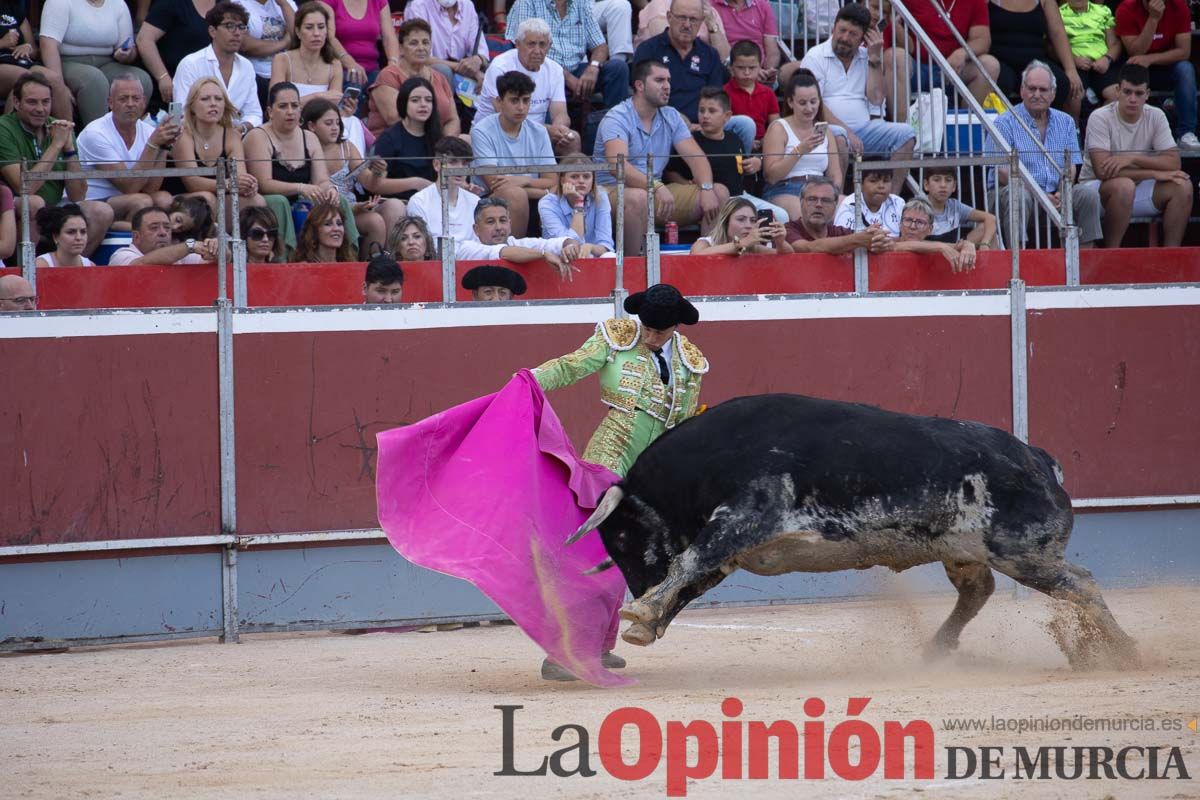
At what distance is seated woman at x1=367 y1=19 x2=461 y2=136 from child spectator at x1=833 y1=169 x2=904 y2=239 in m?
1.96

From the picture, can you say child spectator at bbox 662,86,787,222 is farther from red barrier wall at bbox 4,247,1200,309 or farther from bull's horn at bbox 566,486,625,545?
bull's horn at bbox 566,486,625,545

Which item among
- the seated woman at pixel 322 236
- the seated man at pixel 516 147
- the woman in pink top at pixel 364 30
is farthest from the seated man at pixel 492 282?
the woman in pink top at pixel 364 30

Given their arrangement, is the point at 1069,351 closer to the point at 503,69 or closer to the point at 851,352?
the point at 851,352

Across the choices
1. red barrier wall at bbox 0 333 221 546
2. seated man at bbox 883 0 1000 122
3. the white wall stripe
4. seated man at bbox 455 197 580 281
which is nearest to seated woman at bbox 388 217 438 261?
seated man at bbox 455 197 580 281

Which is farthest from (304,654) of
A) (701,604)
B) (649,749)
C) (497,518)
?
(649,749)

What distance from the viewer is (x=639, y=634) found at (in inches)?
191

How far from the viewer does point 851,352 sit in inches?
294

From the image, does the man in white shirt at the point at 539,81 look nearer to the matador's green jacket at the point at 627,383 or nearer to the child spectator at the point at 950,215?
the child spectator at the point at 950,215

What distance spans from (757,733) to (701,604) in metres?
3.35

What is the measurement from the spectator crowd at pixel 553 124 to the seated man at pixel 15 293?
0.22 metres

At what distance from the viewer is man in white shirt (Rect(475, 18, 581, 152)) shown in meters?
8.23

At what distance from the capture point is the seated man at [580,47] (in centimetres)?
878

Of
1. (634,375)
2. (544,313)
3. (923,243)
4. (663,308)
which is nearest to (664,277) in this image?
(544,313)

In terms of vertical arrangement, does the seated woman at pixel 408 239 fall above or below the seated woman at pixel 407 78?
below
